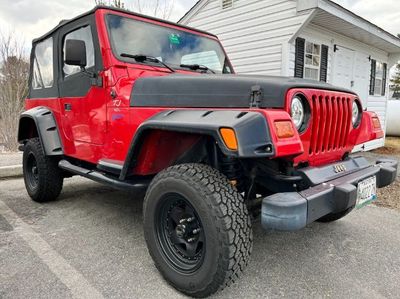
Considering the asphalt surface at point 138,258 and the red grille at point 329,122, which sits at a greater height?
the red grille at point 329,122

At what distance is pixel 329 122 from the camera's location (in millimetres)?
2287

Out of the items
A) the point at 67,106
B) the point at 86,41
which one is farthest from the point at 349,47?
the point at 67,106

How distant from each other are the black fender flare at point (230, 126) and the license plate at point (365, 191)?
882mm

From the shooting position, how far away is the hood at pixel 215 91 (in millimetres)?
2020

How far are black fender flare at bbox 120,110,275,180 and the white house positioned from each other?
4764mm

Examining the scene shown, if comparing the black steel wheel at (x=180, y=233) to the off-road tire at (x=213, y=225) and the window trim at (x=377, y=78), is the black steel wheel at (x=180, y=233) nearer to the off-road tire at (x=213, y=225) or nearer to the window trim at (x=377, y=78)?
the off-road tire at (x=213, y=225)

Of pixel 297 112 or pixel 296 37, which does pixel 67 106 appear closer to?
pixel 297 112

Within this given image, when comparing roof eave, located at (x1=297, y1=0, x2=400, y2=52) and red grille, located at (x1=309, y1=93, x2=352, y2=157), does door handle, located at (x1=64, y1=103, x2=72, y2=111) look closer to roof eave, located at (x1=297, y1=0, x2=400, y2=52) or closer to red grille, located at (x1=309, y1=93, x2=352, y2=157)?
red grille, located at (x1=309, y1=93, x2=352, y2=157)

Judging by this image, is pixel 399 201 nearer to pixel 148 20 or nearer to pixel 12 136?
pixel 148 20

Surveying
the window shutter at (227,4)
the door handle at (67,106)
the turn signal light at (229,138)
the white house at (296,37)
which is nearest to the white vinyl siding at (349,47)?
the white house at (296,37)

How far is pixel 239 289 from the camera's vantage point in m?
2.21

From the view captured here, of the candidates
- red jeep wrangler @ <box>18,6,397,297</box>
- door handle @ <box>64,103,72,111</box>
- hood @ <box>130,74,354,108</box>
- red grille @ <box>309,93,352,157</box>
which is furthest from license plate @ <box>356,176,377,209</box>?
door handle @ <box>64,103,72,111</box>

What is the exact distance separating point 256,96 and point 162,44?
1.46 metres

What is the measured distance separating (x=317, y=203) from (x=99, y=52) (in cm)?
216
